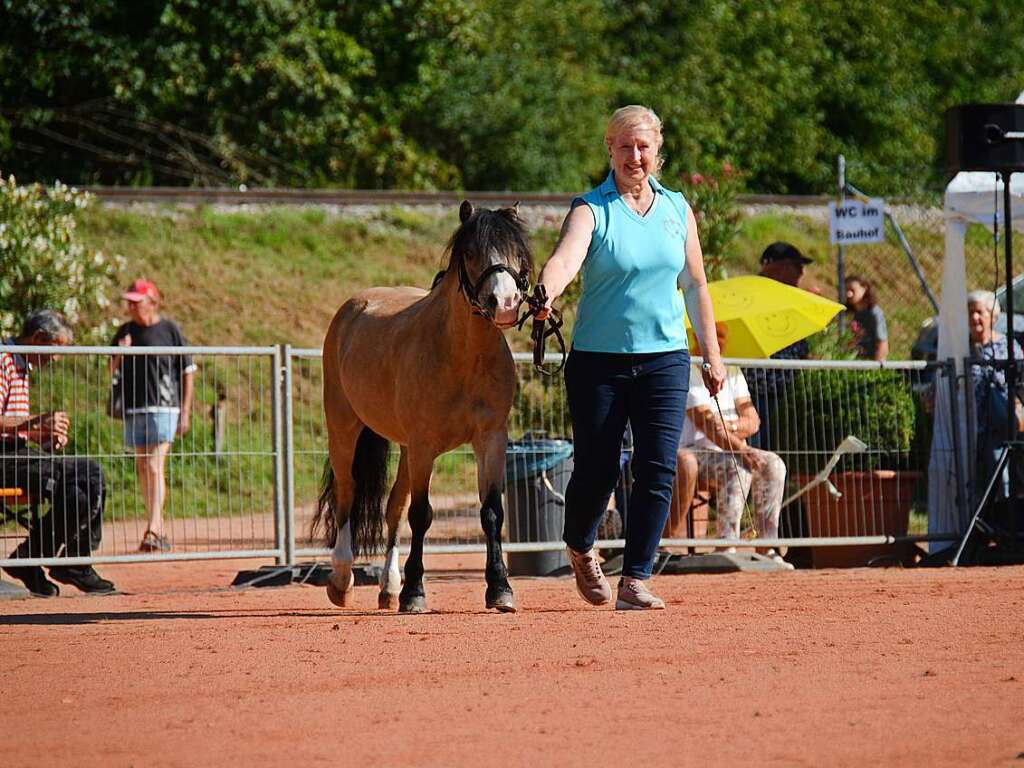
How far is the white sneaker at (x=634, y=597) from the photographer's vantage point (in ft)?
24.2

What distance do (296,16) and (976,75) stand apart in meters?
19.3

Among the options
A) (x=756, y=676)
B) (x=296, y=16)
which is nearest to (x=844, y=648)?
(x=756, y=676)

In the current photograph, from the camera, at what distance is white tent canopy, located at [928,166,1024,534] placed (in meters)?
11.2

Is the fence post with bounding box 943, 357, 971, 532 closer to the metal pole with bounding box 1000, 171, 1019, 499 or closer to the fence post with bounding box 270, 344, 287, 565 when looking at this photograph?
the metal pole with bounding box 1000, 171, 1019, 499

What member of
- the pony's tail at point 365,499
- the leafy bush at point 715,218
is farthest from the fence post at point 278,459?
the leafy bush at point 715,218

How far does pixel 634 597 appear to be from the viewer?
738 centimetres

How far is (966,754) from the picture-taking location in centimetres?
429

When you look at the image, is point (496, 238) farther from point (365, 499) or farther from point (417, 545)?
point (365, 499)

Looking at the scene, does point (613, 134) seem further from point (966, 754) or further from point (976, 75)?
point (976, 75)

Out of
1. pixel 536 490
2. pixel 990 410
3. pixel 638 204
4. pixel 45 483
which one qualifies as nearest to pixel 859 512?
pixel 990 410

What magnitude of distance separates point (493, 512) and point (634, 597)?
0.81 metres

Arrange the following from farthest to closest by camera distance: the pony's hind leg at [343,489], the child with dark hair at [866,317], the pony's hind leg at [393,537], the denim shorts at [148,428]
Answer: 1. the child with dark hair at [866,317]
2. the denim shorts at [148,428]
3. the pony's hind leg at [343,489]
4. the pony's hind leg at [393,537]

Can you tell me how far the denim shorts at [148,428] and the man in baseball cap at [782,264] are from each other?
4.76 m

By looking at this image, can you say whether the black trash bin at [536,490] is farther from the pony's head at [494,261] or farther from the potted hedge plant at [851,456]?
the pony's head at [494,261]
